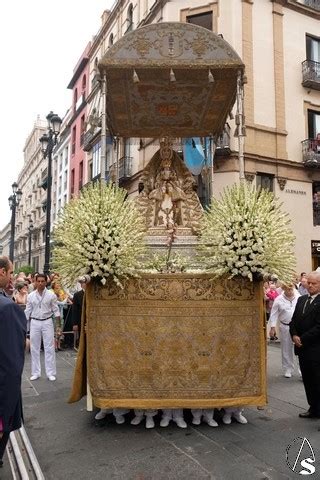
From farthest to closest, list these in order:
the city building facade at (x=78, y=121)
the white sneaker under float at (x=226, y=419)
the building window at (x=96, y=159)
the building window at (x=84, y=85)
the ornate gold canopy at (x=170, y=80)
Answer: the building window at (x=84, y=85) < the city building facade at (x=78, y=121) < the building window at (x=96, y=159) < the ornate gold canopy at (x=170, y=80) < the white sneaker under float at (x=226, y=419)

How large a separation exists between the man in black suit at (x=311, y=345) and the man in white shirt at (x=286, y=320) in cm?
220

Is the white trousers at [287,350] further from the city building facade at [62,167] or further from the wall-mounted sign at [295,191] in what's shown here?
the city building facade at [62,167]

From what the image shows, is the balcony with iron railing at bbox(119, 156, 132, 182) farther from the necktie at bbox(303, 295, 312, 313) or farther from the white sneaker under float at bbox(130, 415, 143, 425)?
the white sneaker under float at bbox(130, 415, 143, 425)

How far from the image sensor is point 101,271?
4660 millimetres

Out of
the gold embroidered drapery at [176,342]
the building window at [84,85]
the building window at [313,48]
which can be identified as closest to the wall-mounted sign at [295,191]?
the building window at [313,48]

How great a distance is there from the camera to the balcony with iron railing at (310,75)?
62.6 ft

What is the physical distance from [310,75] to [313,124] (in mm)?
2180

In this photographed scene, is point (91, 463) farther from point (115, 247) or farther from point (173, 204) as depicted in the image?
point (173, 204)

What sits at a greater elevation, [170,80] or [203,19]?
[203,19]

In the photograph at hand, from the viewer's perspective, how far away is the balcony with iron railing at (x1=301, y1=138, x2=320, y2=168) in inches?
733

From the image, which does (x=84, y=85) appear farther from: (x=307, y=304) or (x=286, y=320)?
(x=307, y=304)

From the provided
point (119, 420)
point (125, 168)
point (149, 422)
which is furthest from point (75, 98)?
point (149, 422)

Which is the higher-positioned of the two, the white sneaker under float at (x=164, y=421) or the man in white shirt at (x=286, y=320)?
the man in white shirt at (x=286, y=320)

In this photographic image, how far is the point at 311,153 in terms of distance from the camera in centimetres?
1869
